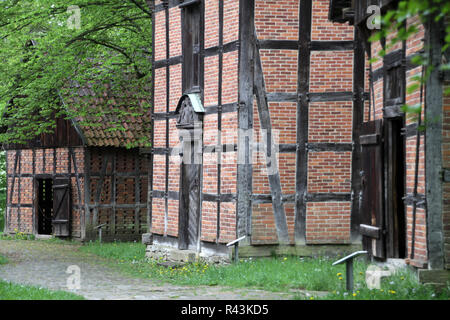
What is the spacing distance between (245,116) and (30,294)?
212 inches

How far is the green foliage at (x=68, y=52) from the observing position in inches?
735

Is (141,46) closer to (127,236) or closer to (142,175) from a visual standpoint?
(142,175)

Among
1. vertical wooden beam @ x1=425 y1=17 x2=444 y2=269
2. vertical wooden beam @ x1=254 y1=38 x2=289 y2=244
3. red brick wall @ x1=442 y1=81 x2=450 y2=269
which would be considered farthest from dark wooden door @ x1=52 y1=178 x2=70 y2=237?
red brick wall @ x1=442 y1=81 x2=450 y2=269

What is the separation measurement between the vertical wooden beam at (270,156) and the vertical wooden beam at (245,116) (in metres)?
0.13

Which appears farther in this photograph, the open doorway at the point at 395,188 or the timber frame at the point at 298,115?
the timber frame at the point at 298,115

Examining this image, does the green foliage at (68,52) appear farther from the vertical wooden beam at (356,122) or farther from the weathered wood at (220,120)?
the vertical wooden beam at (356,122)

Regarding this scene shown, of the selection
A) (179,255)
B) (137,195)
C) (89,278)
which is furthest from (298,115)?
(137,195)

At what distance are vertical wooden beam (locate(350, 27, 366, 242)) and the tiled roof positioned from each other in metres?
8.90

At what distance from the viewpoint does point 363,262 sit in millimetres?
11938

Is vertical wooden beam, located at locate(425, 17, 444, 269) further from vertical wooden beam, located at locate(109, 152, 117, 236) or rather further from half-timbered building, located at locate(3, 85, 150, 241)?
vertical wooden beam, located at locate(109, 152, 117, 236)

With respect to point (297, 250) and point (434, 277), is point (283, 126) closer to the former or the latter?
point (297, 250)

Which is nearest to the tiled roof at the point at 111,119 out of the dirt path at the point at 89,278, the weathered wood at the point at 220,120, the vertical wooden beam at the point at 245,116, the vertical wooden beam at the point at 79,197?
the vertical wooden beam at the point at 79,197
